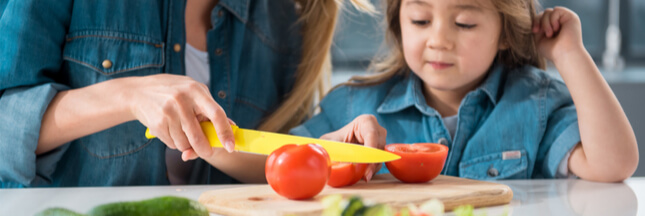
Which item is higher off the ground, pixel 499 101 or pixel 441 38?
pixel 441 38

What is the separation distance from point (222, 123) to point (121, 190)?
1.02 ft

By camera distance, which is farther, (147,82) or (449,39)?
(449,39)

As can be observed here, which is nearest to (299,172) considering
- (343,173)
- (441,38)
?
(343,173)

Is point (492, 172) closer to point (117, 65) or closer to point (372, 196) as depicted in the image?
point (372, 196)

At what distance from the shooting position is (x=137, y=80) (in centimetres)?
120

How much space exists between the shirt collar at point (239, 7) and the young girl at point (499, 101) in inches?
12.8

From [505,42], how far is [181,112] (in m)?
0.85

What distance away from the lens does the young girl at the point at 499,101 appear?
137 cm

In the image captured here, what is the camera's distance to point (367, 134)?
124cm

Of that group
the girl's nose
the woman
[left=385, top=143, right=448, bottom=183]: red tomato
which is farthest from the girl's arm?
the woman

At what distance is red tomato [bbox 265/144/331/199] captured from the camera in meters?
1.01

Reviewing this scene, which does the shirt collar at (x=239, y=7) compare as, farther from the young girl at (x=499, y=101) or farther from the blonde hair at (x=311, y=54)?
the young girl at (x=499, y=101)

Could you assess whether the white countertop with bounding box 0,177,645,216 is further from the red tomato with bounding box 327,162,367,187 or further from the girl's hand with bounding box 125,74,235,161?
the red tomato with bounding box 327,162,367,187

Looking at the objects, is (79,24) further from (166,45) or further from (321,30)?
(321,30)
